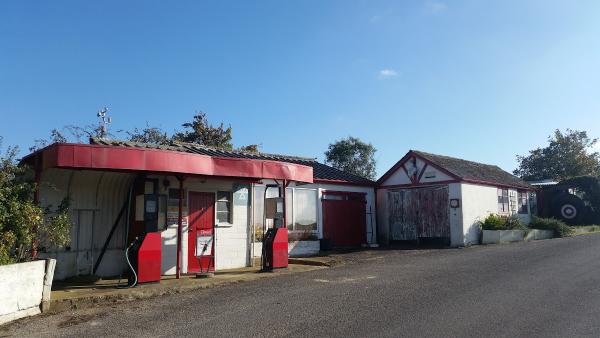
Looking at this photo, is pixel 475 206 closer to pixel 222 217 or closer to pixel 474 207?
pixel 474 207

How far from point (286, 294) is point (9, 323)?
15.2 ft

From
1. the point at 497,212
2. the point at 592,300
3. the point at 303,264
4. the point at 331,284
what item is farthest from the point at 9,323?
the point at 497,212

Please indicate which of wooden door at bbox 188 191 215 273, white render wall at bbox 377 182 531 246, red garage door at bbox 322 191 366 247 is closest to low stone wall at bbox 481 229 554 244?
white render wall at bbox 377 182 531 246

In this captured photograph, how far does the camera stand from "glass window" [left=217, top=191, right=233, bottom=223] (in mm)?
13508

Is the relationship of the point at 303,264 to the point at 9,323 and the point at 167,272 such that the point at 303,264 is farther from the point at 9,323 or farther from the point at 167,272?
the point at 9,323

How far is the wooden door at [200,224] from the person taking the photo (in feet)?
41.8

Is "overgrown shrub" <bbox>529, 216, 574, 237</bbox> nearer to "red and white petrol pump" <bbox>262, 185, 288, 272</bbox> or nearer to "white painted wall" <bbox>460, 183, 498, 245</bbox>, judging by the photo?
"white painted wall" <bbox>460, 183, 498, 245</bbox>

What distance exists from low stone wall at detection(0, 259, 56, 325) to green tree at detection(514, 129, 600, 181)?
45.3m

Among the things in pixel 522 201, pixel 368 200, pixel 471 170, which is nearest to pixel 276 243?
pixel 368 200

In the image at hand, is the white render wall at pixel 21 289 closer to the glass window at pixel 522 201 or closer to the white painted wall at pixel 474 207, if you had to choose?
the white painted wall at pixel 474 207

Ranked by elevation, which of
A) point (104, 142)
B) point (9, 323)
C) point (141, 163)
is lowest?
point (9, 323)

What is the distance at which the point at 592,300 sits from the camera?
8.21 metres

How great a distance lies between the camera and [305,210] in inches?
724

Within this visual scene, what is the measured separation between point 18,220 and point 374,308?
621 centimetres
